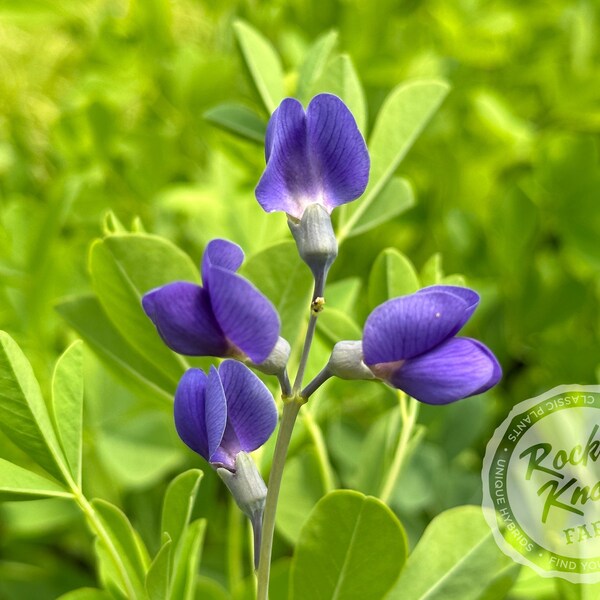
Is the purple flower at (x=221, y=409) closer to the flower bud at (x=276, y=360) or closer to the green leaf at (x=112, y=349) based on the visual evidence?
the flower bud at (x=276, y=360)

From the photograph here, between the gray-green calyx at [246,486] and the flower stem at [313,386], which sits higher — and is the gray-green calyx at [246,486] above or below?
below

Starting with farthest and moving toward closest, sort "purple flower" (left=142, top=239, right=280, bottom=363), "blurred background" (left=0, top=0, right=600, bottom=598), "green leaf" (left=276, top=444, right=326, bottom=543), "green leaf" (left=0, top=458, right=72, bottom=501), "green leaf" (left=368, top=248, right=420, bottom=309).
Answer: "blurred background" (left=0, top=0, right=600, bottom=598) < "green leaf" (left=276, top=444, right=326, bottom=543) < "green leaf" (left=368, top=248, right=420, bottom=309) < "green leaf" (left=0, top=458, right=72, bottom=501) < "purple flower" (left=142, top=239, right=280, bottom=363)

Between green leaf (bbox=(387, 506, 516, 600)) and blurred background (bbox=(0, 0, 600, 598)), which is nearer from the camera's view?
green leaf (bbox=(387, 506, 516, 600))

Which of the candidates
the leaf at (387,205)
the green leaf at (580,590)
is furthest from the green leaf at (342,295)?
the green leaf at (580,590)

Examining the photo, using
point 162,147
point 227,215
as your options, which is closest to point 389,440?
point 227,215

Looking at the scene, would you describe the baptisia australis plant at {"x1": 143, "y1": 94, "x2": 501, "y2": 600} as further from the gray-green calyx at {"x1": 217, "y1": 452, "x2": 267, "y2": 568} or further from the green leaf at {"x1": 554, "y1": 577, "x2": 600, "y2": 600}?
the green leaf at {"x1": 554, "y1": 577, "x2": 600, "y2": 600}

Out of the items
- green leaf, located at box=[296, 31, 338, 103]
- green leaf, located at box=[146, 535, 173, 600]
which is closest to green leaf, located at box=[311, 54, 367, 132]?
green leaf, located at box=[296, 31, 338, 103]

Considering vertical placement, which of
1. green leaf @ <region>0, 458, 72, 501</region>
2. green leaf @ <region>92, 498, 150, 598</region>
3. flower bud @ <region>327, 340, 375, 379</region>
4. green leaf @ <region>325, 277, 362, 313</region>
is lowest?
green leaf @ <region>92, 498, 150, 598</region>
